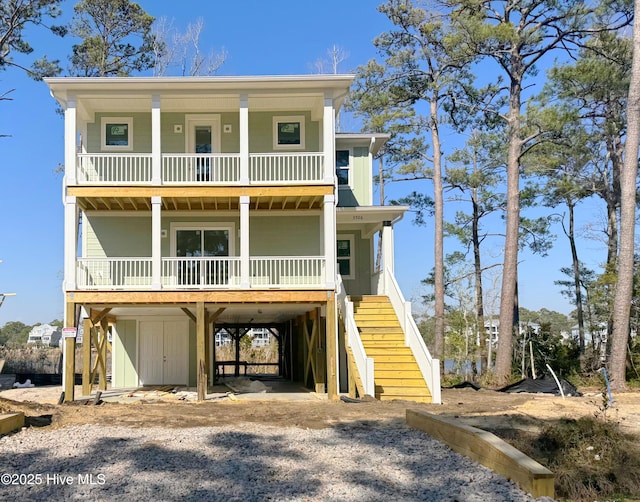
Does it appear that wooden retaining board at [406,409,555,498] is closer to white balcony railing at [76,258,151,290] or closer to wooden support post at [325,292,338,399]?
wooden support post at [325,292,338,399]

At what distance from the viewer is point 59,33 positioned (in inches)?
917

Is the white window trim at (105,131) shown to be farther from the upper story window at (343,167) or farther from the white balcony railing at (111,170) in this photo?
the upper story window at (343,167)

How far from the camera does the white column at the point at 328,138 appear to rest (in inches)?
600

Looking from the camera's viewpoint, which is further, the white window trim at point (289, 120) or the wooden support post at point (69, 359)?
the white window trim at point (289, 120)

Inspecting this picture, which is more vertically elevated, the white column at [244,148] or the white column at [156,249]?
the white column at [244,148]

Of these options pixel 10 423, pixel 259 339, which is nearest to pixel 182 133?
pixel 10 423

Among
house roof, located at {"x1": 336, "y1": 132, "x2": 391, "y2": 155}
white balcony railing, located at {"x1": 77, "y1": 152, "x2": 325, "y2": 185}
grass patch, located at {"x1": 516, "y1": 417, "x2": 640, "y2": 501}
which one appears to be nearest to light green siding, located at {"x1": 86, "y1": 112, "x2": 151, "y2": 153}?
white balcony railing, located at {"x1": 77, "y1": 152, "x2": 325, "y2": 185}

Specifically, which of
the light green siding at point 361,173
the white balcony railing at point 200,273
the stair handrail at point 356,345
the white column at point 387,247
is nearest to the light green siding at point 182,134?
the white balcony railing at point 200,273

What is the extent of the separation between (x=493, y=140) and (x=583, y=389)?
1528cm

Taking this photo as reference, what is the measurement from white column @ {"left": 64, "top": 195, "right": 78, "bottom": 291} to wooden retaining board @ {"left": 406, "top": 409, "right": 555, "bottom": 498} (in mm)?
9874

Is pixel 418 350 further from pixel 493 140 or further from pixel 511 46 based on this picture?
pixel 493 140

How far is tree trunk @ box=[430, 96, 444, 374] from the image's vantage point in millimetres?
22984

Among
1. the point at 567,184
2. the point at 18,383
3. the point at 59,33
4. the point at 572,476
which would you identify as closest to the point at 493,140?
the point at 567,184

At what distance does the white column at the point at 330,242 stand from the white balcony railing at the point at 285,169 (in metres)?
0.83
